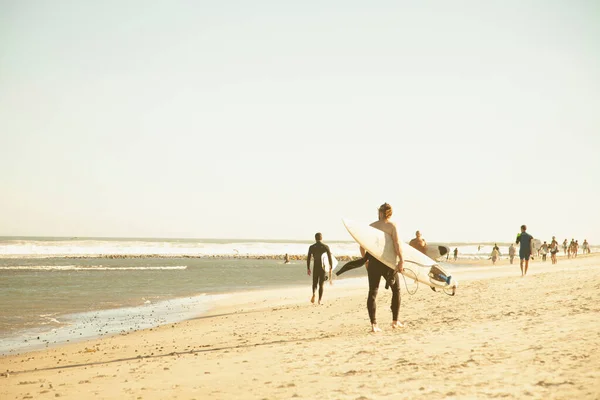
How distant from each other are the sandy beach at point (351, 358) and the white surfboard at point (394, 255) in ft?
2.55

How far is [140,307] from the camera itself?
17.4 metres

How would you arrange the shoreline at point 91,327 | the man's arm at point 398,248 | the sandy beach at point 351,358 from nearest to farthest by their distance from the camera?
1. the sandy beach at point 351,358
2. the man's arm at point 398,248
3. the shoreline at point 91,327

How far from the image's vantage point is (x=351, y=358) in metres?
7.08

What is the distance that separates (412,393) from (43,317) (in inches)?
501

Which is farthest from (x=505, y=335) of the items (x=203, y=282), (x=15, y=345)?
(x=203, y=282)

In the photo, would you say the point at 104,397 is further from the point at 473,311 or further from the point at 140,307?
the point at 140,307

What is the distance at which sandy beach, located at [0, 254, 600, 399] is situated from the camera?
560cm

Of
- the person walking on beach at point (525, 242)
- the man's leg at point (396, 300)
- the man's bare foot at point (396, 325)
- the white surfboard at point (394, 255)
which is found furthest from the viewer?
the person walking on beach at point (525, 242)

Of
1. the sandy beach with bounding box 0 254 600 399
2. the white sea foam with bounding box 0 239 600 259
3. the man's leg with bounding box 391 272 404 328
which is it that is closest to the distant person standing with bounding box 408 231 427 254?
the sandy beach with bounding box 0 254 600 399

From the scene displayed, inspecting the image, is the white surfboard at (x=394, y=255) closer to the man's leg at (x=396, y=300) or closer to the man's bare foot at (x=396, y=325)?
the man's leg at (x=396, y=300)

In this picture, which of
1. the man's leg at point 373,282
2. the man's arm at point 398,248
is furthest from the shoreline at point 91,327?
the man's arm at point 398,248

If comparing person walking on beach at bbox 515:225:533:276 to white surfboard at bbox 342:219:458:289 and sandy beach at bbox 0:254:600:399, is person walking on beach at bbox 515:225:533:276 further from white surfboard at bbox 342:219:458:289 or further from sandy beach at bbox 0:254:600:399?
white surfboard at bbox 342:219:458:289

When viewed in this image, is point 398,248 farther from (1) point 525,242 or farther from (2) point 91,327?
(1) point 525,242

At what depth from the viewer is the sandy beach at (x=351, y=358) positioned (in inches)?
220
